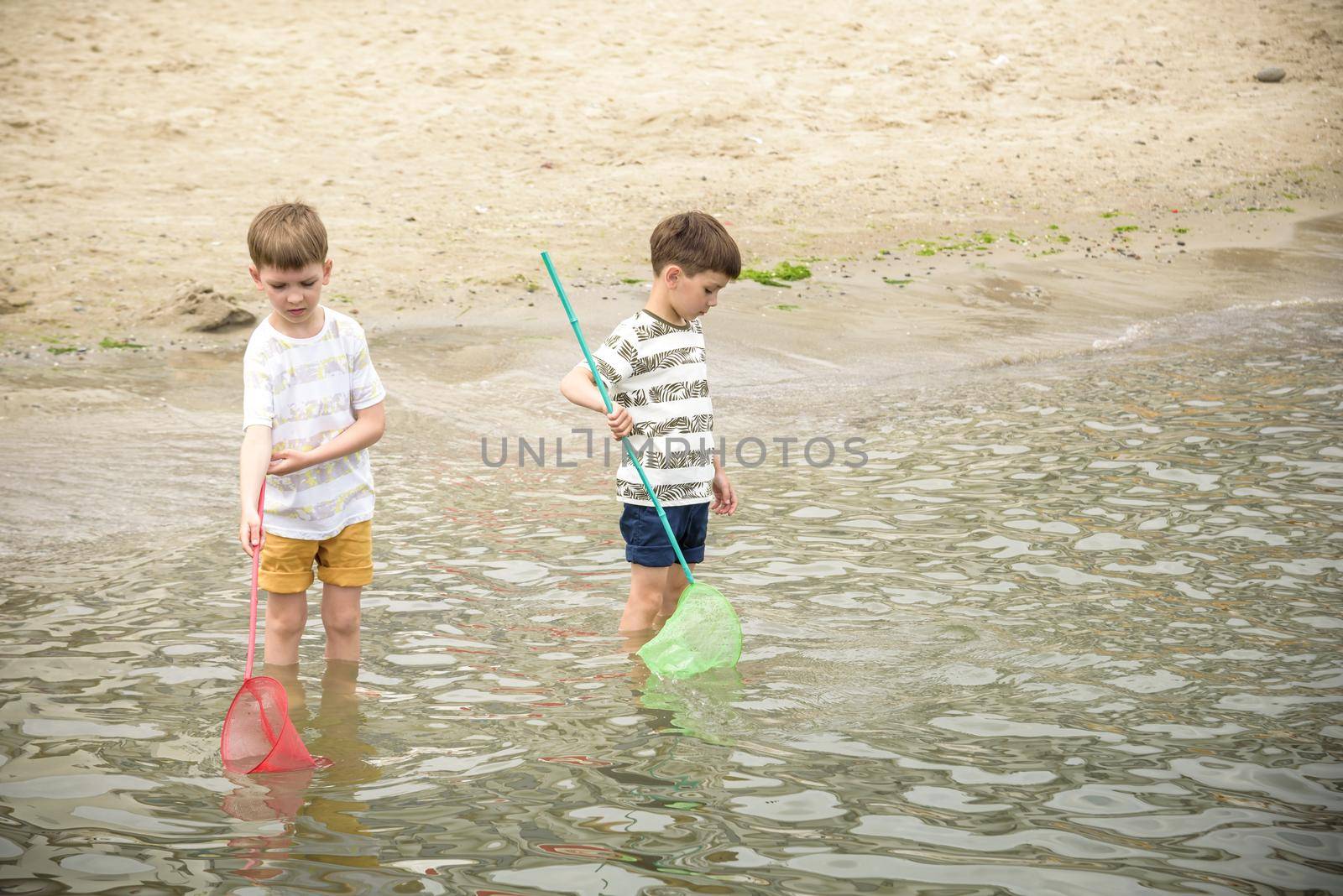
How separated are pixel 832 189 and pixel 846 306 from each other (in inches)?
100.0

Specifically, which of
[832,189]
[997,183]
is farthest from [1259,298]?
[832,189]

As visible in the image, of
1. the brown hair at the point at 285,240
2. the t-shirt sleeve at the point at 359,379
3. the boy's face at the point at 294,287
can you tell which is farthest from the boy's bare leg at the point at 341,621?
the brown hair at the point at 285,240

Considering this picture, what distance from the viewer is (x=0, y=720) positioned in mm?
3783

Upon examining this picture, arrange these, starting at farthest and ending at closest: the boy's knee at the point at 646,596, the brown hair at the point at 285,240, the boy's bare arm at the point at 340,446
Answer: the boy's knee at the point at 646,596
the boy's bare arm at the point at 340,446
the brown hair at the point at 285,240

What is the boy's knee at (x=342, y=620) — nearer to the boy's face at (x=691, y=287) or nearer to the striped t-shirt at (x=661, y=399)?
the striped t-shirt at (x=661, y=399)

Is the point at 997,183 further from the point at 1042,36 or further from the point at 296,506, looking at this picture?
the point at 296,506

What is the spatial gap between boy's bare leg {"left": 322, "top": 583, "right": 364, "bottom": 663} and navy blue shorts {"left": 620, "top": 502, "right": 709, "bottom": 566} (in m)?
0.90

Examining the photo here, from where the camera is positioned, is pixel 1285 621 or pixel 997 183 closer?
pixel 1285 621

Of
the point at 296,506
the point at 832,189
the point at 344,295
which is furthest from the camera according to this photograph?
the point at 832,189

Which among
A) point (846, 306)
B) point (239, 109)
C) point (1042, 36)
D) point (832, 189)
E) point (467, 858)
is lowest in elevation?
point (467, 858)

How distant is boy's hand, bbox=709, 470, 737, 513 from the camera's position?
172 inches

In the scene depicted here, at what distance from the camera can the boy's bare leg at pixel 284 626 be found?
395 centimetres

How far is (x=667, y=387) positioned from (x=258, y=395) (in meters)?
1.29

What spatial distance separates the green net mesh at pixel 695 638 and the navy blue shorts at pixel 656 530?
0.53ft
